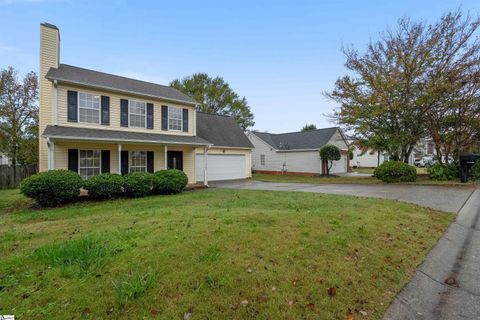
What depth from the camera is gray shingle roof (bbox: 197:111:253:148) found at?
19297mm

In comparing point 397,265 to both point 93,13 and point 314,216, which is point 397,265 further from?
point 93,13

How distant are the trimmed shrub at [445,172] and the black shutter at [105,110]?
19.7 m

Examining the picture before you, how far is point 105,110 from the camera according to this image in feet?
42.4

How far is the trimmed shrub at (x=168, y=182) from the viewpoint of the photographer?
453 inches

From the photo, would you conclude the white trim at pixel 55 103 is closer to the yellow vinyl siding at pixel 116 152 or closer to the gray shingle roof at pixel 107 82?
the gray shingle roof at pixel 107 82

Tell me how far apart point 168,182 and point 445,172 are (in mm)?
16940

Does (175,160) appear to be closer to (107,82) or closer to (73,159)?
(73,159)

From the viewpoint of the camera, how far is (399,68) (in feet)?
54.4

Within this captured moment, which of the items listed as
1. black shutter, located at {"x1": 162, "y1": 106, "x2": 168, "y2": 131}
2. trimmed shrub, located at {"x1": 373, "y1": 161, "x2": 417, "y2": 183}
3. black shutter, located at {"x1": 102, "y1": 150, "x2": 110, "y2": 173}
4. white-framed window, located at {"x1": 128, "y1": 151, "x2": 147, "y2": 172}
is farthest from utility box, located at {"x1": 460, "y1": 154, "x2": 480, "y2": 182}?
black shutter, located at {"x1": 102, "y1": 150, "x2": 110, "y2": 173}

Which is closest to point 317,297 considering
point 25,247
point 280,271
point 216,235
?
point 280,271

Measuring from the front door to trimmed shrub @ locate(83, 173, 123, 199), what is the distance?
15.9 feet

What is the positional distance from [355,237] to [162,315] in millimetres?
3530

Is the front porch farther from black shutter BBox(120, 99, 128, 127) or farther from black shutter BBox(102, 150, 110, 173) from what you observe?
black shutter BBox(120, 99, 128, 127)

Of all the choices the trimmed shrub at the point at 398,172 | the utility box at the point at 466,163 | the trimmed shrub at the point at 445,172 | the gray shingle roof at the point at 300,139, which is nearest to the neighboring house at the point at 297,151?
the gray shingle roof at the point at 300,139
